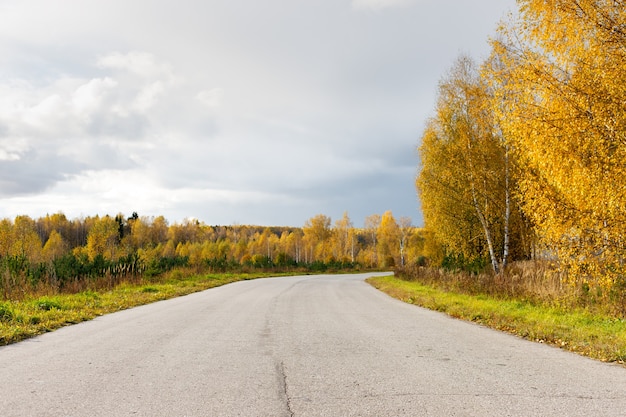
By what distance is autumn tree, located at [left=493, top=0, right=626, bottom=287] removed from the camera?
9.05 meters

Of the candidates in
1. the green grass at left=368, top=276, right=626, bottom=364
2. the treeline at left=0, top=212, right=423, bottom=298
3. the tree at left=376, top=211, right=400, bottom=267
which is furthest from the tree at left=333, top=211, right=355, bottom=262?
the green grass at left=368, top=276, right=626, bottom=364

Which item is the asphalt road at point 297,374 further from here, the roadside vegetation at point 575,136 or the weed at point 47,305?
the weed at point 47,305

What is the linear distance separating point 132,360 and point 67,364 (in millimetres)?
852

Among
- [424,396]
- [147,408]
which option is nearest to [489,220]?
[424,396]

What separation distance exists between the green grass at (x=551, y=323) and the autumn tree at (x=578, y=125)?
1236 millimetres

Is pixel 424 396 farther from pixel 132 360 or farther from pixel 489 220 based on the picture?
pixel 489 220

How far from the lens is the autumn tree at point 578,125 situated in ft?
29.7

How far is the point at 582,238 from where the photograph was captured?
9961mm

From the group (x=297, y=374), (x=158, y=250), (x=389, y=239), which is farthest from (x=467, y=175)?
(x=158, y=250)

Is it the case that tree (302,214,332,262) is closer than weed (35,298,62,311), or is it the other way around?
weed (35,298,62,311)

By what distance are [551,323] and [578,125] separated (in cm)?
461

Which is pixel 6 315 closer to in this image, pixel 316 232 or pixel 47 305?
pixel 47 305

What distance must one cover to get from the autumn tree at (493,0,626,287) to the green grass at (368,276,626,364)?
4.05 ft

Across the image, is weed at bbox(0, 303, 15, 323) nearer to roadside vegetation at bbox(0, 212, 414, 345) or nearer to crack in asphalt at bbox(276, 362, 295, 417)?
roadside vegetation at bbox(0, 212, 414, 345)
